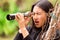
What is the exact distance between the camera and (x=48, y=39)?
12.0 ft

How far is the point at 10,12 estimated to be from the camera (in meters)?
9.91

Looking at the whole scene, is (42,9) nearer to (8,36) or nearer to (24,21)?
(24,21)

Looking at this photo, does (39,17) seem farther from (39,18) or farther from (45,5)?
(45,5)

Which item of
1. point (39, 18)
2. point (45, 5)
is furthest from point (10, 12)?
point (39, 18)

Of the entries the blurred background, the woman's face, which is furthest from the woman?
the blurred background

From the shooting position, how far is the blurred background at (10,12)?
32.3 feet

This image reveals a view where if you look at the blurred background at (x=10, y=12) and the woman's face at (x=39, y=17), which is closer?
the woman's face at (x=39, y=17)

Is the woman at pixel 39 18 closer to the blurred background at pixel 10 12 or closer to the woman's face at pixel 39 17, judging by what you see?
the woman's face at pixel 39 17

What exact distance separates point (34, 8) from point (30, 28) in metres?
0.38

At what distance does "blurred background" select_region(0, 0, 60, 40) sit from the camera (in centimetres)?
984

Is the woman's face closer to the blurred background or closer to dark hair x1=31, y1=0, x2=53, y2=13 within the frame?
dark hair x1=31, y1=0, x2=53, y2=13

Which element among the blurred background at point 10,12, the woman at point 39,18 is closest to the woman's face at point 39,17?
the woman at point 39,18

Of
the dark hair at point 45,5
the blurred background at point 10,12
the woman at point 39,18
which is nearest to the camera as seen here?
the woman at point 39,18

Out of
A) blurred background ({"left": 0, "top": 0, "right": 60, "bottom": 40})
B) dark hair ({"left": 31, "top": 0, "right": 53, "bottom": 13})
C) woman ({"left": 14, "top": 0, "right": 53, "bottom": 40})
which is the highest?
dark hair ({"left": 31, "top": 0, "right": 53, "bottom": 13})
